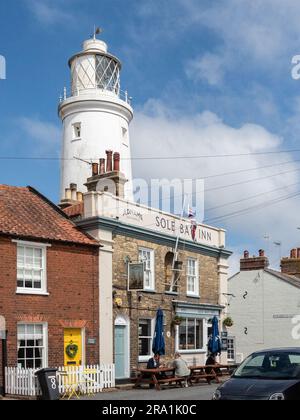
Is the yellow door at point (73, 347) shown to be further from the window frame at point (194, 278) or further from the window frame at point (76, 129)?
the window frame at point (76, 129)

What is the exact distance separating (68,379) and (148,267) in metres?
6.93

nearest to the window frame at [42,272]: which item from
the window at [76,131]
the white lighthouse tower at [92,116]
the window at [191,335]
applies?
the window at [191,335]

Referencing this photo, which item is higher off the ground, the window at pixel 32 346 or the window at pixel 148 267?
the window at pixel 148 267

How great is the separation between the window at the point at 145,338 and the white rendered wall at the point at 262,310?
13.2 meters

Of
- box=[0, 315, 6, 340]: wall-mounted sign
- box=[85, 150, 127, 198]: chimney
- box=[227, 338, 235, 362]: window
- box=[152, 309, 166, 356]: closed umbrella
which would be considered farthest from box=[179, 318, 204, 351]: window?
box=[0, 315, 6, 340]: wall-mounted sign

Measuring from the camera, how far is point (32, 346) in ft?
68.3

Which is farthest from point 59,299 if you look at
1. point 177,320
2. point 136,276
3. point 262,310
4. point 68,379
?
point 262,310

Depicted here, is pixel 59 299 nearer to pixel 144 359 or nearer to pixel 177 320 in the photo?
pixel 144 359

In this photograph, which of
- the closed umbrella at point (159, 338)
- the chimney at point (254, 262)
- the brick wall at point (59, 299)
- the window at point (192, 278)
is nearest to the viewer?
the brick wall at point (59, 299)

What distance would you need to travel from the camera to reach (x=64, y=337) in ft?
71.6

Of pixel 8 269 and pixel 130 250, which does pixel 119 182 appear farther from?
pixel 8 269

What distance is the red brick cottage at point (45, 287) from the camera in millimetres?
20328

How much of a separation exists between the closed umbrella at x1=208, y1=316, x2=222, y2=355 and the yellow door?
7.07 metres

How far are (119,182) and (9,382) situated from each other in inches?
369
